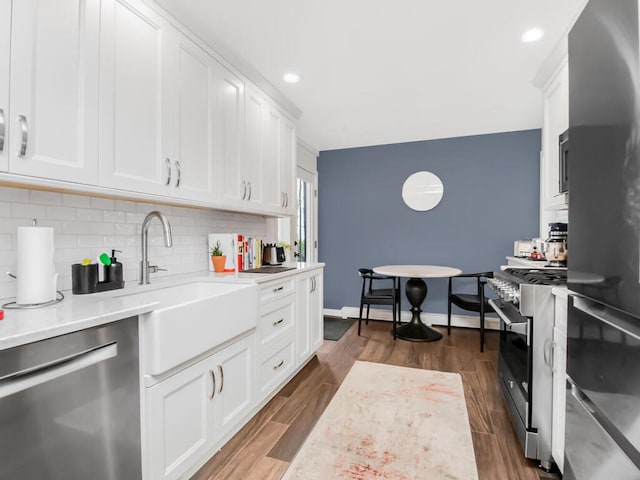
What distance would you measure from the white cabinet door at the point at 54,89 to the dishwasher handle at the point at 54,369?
718 millimetres

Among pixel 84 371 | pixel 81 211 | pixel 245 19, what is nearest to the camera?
pixel 84 371

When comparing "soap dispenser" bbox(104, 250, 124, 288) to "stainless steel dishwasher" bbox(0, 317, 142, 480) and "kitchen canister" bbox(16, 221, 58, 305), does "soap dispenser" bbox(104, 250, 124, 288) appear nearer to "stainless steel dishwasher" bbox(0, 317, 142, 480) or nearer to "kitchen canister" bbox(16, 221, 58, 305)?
"kitchen canister" bbox(16, 221, 58, 305)

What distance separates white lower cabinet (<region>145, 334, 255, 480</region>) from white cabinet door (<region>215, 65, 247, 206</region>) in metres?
1.08

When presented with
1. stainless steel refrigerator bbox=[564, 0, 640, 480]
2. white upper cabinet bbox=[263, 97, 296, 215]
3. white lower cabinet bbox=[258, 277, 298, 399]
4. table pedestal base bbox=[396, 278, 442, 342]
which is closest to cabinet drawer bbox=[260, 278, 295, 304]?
white lower cabinet bbox=[258, 277, 298, 399]

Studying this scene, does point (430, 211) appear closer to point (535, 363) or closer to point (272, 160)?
point (272, 160)

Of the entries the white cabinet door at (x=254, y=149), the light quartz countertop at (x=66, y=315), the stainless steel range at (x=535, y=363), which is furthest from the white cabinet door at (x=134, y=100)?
the stainless steel range at (x=535, y=363)

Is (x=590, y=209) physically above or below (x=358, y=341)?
above

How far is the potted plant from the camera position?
2.52 meters

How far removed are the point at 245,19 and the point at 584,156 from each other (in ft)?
6.31

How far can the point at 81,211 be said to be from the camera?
67.6 inches

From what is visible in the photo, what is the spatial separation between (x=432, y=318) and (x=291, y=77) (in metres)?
3.40

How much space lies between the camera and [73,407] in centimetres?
105

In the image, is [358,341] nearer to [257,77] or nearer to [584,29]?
[257,77]

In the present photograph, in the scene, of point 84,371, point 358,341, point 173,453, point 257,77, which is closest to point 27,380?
point 84,371
